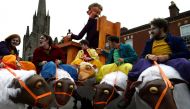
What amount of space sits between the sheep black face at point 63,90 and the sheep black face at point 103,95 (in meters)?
0.48

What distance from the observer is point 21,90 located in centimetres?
412

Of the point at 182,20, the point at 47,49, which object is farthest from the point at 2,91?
the point at 182,20

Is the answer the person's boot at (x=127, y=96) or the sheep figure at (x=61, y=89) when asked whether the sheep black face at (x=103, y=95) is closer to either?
the person's boot at (x=127, y=96)

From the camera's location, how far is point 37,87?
4.06 m

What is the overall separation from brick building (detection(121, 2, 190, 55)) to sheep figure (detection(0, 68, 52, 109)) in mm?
22692

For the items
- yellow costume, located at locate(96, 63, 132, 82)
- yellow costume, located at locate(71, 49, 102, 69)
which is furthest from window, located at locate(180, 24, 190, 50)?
yellow costume, located at locate(96, 63, 132, 82)

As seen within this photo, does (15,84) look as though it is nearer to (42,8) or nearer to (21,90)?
(21,90)

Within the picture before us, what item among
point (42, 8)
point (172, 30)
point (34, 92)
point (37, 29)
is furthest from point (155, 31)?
point (42, 8)

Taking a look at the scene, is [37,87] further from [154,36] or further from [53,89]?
[154,36]

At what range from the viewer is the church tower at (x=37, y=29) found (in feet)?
259

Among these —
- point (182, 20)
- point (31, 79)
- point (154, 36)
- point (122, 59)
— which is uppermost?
point (182, 20)

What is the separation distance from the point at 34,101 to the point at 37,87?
211mm

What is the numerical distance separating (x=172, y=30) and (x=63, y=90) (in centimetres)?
2345

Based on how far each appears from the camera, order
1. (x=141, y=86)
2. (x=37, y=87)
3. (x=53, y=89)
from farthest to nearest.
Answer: (x=53, y=89) → (x=37, y=87) → (x=141, y=86)
